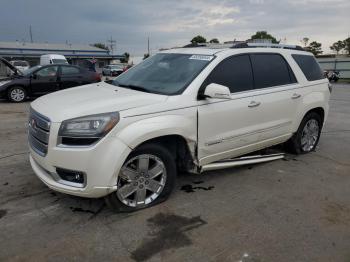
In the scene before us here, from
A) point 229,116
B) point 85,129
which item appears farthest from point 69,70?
point 85,129

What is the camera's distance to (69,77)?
14.3m

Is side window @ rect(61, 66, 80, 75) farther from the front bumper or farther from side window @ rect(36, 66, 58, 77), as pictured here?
the front bumper

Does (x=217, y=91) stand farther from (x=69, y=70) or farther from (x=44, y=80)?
(x=69, y=70)

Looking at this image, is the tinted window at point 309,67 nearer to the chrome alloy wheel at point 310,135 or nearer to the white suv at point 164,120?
the white suv at point 164,120

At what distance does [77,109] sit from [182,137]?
1203 mm

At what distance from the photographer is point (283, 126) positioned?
18.2 feet

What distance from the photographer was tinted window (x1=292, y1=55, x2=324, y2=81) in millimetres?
5934

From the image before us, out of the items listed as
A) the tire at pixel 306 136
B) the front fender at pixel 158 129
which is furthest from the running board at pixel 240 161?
the front fender at pixel 158 129

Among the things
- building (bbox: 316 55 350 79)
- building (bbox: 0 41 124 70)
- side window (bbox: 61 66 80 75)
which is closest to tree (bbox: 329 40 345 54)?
building (bbox: 316 55 350 79)

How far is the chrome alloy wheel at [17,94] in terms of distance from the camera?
13.5 meters

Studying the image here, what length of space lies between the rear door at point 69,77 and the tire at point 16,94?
135 cm

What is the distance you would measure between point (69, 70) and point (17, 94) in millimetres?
2117

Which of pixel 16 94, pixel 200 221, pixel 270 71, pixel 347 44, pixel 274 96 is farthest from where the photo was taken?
pixel 347 44

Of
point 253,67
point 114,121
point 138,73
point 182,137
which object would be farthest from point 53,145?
point 253,67
